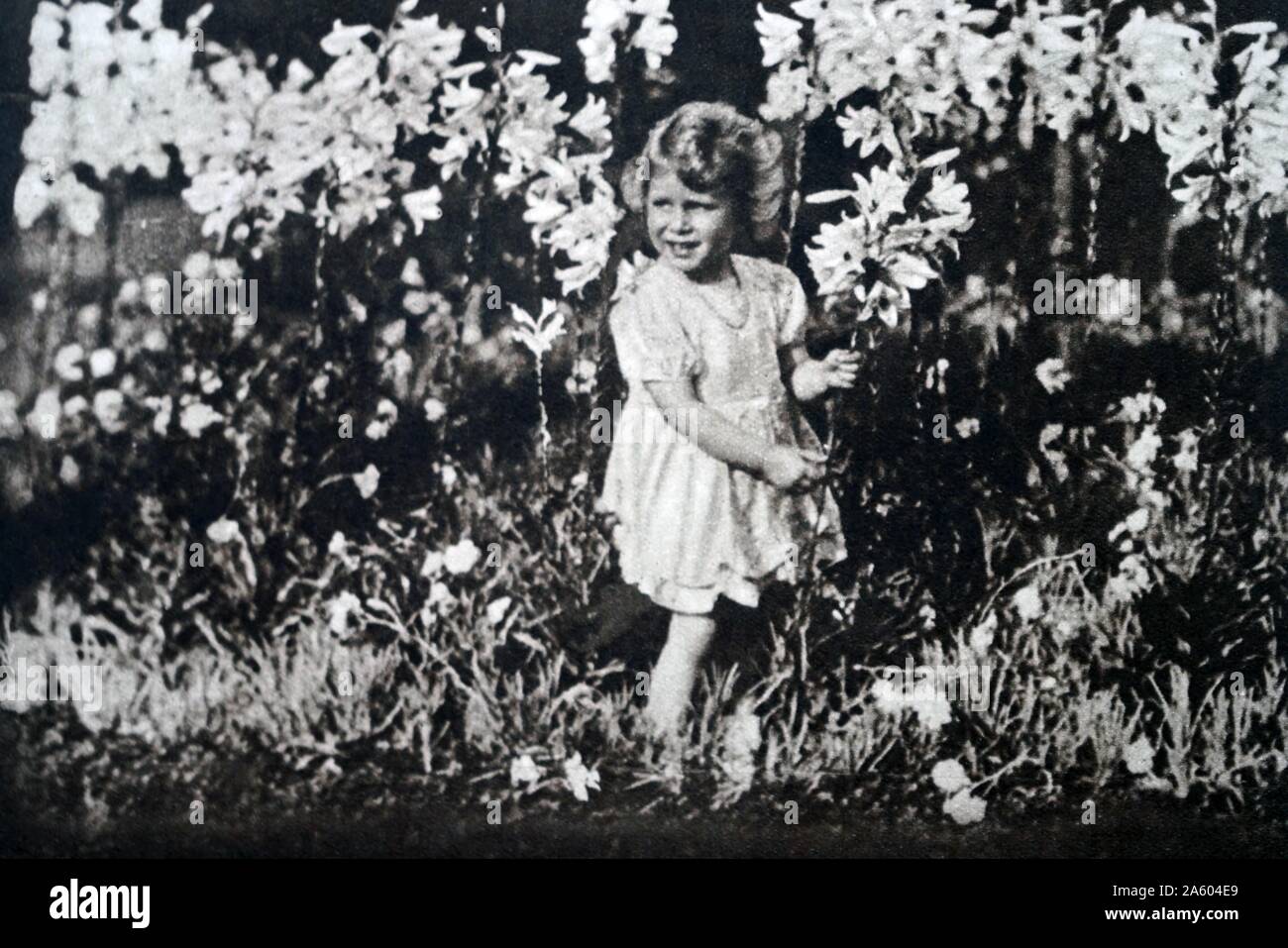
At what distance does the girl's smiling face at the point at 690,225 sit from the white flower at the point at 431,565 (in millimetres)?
902

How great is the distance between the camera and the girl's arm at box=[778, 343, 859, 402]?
2.90m

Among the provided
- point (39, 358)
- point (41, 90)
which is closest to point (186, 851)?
point (39, 358)

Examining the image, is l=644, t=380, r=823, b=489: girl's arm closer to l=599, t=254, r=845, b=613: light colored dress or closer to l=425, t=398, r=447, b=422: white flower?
l=599, t=254, r=845, b=613: light colored dress

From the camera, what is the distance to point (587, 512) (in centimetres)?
293

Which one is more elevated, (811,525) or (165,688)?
(811,525)

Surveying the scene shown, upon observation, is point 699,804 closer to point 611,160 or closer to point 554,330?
point 554,330

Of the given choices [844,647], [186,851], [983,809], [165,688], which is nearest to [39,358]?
[165,688]

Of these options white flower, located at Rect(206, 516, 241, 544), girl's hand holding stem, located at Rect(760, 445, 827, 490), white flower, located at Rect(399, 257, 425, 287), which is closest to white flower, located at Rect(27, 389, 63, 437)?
white flower, located at Rect(206, 516, 241, 544)

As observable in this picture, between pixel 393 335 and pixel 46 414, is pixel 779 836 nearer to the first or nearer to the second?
pixel 393 335

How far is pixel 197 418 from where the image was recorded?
2.97 meters

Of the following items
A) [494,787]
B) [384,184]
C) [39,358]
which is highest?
[384,184]

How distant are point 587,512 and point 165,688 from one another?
1.13 metres

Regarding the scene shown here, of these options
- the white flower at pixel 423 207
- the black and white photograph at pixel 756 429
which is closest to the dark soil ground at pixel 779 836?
the black and white photograph at pixel 756 429

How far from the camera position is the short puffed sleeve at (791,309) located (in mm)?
2898
